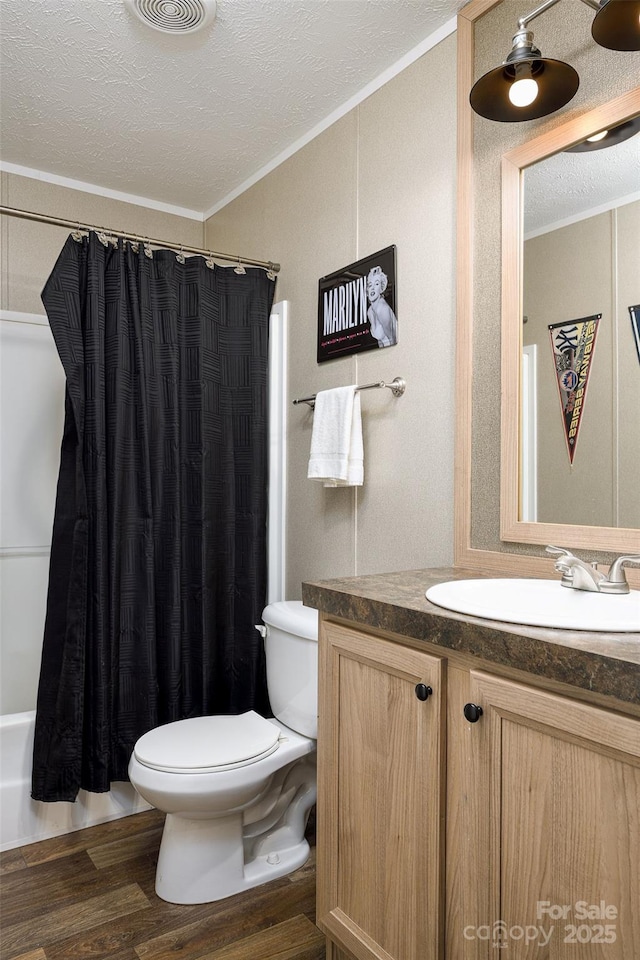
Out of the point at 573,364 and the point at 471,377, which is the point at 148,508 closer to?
the point at 471,377

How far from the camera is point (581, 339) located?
1.46 meters

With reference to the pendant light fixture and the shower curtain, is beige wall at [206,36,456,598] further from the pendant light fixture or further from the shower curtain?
the pendant light fixture

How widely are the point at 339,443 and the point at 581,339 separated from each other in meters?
0.80

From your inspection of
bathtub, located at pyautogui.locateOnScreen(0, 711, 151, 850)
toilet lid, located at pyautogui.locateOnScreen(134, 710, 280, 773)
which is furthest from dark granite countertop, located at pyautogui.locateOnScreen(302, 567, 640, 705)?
bathtub, located at pyautogui.locateOnScreen(0, 711, 151, 850)

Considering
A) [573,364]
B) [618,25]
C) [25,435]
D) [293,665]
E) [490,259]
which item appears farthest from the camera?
[25,435]

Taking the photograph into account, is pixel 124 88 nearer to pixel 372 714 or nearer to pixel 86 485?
pixel 86 485

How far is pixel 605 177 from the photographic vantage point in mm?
1414

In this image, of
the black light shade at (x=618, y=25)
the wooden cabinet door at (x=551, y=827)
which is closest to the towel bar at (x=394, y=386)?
the black light shade at (x=618, y=25)

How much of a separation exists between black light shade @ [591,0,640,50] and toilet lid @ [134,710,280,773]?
6.00 ft

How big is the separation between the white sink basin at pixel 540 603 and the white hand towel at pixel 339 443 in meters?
0.68

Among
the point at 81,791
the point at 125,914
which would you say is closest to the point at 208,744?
the point at 125,914

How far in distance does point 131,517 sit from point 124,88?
1410mm

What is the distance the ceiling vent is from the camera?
1717 millimetres

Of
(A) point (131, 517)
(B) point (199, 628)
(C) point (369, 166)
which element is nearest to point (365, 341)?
(C) point (369, 166)
